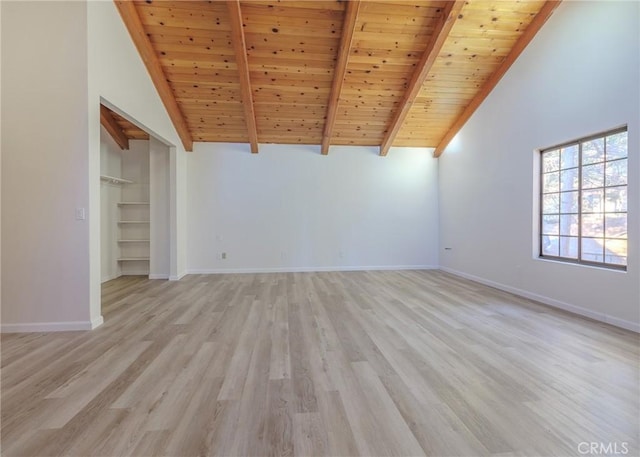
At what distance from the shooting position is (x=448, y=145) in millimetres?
5621

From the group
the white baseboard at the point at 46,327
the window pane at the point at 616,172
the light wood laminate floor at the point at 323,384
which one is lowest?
the light wood laminate floor at the point at 323,384

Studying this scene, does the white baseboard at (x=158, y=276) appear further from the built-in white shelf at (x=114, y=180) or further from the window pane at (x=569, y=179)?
the window pane at (x=569, y=179)

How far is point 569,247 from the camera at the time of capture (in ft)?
11.3

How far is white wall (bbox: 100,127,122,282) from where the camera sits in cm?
492

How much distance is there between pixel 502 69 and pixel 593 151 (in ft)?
6.14

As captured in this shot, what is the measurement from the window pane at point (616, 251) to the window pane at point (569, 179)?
2.51 feet

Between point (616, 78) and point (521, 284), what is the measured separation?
2570 mm

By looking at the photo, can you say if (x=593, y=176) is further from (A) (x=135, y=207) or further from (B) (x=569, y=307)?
(A) (x=135, y=207)

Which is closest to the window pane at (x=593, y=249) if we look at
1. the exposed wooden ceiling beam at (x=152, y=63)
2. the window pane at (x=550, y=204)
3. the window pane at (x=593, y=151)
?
the window pane at (x=550, y=204)

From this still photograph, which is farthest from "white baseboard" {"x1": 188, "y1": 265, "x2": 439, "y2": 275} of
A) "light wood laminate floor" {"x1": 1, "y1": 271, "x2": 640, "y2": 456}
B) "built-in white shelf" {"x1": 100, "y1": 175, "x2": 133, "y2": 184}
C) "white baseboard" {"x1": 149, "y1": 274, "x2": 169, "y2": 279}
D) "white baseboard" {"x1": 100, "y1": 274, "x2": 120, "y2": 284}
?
"light wood laminate floor" {"x1": 1, "y1": 271, "x2": 640, "y2": 456}

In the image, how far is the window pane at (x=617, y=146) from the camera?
282 cm

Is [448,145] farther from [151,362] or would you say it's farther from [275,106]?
[151,362]

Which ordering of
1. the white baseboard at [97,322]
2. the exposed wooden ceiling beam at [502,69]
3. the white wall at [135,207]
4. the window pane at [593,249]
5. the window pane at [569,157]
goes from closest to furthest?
the white baseboard at [97,322] → the window pane at [593,249] → the window pane at [569,157] → the exposed wooden ceiling beam at [502,69] → the white wall at [135,207]

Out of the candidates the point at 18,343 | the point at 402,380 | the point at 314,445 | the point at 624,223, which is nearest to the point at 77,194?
the point at 18,343
